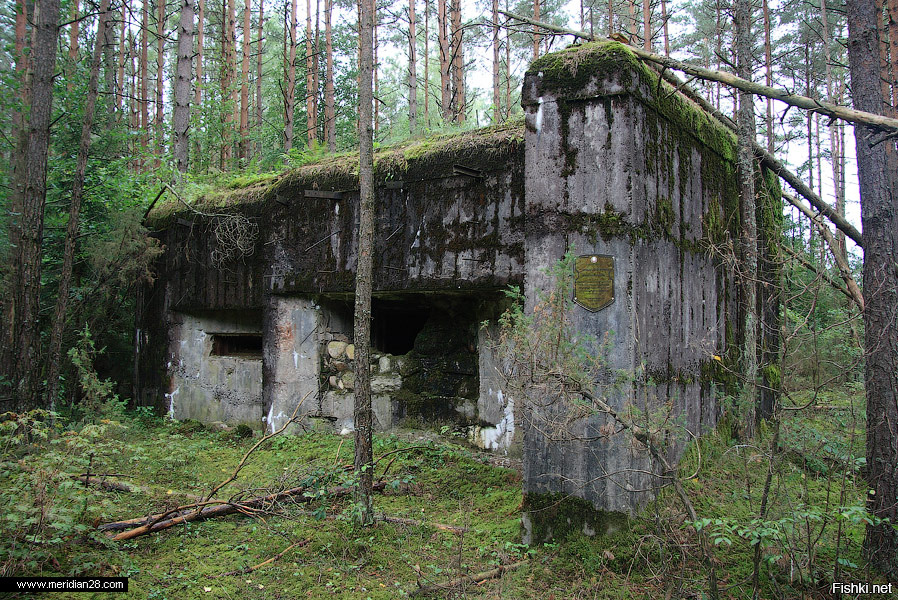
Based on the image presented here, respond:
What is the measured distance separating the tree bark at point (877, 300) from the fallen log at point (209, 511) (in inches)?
157

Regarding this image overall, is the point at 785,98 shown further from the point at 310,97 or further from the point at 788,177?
the point at 310,97

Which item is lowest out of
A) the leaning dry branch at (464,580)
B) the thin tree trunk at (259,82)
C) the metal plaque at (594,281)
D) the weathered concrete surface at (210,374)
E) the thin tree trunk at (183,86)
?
the leaning dry branch at (464,580)

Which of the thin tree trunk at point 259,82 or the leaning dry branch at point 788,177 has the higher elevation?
the thin tree trunk at point 259,82

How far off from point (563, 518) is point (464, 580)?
0.93 m

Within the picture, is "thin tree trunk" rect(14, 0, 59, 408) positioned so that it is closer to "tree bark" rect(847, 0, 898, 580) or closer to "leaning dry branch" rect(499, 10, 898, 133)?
"leaning dry branch" rect(499, 10, 898, 133)

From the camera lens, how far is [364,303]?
479 centimetres

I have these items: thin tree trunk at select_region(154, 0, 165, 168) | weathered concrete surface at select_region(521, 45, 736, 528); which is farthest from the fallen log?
thin tree trunk at select_region(154, 0, 165, 168)

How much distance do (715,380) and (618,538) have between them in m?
2.51

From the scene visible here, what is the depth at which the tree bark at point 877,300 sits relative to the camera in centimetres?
370

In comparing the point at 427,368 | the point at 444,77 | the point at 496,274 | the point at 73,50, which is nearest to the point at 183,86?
the point at 73,50

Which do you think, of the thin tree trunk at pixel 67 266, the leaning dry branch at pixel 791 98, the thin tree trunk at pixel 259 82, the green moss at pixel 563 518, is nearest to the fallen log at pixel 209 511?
the green moss at pixel 563 518

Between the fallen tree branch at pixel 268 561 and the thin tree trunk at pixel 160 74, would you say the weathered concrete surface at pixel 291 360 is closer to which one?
the fallen tree branch at pixel 268 561

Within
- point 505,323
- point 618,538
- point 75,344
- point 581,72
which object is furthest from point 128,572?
point 75,344

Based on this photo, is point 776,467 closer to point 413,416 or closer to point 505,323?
point 505,323
